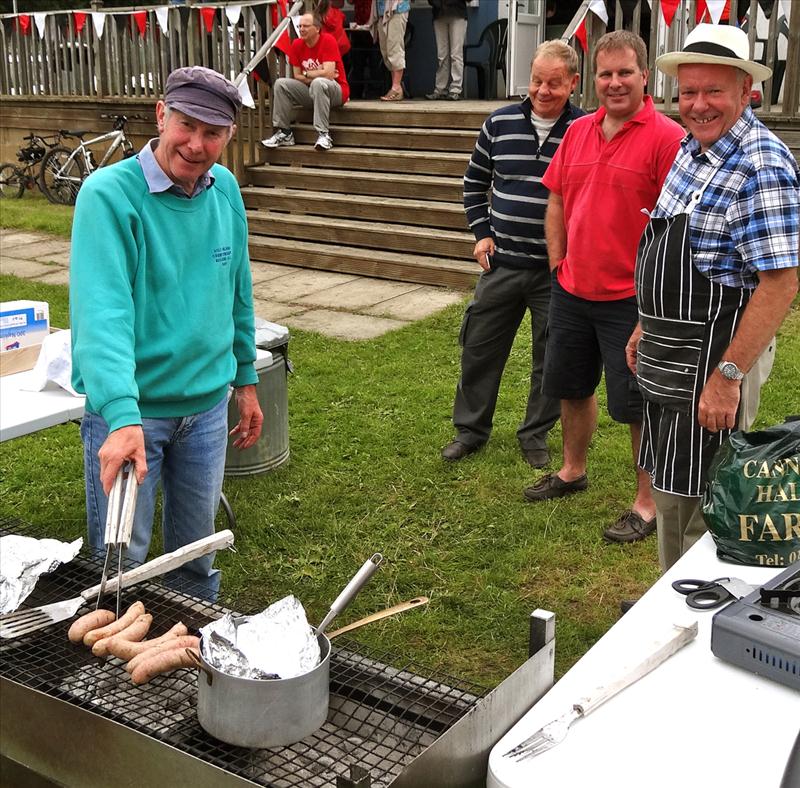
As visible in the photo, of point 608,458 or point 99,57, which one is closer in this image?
point 608,458

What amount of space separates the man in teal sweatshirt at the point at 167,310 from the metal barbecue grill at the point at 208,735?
0.45 meters

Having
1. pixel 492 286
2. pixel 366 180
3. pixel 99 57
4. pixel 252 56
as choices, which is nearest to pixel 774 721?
pixel 492 286

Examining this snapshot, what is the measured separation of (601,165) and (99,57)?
1153cm

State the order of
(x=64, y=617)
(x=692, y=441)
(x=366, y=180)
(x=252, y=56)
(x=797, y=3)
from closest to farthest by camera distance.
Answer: (x=64, y=617), (x=692, y=441), (x=797, y=3), (x=366, y=180), (x=252, y=56)

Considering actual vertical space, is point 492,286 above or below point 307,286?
above

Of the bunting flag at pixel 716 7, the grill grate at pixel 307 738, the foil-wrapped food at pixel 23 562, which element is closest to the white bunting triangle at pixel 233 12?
the bunting flag at pixel 716 7

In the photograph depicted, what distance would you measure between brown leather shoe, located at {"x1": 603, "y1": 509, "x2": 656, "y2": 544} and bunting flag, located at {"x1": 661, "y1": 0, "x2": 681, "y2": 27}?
6155mm

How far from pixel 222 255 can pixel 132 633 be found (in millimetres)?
1282

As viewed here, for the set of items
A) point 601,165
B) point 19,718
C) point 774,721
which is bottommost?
point 19,718

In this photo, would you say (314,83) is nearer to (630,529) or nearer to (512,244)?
(512,244)

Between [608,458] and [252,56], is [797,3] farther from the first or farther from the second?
[252,56]

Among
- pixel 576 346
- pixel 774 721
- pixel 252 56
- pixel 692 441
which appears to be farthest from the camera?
pixel 252 56

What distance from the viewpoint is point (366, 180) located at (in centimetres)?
1127

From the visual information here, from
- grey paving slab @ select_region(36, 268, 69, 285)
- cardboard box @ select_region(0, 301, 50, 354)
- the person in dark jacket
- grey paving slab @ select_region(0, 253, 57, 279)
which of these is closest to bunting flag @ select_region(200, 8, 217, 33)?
the person in dark jacket
